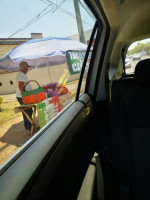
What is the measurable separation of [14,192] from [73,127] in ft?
2.37

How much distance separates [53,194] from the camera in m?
0.83

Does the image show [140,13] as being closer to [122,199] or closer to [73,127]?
[73,127]

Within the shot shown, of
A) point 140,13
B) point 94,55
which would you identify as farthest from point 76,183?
point 140,13

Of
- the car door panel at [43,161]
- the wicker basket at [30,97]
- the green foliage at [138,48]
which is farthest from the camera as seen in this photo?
the green foliage at [138,48]

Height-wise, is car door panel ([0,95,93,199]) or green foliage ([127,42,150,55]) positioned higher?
green foliage ([127,42,150,55])

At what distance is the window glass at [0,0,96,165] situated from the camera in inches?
40.7

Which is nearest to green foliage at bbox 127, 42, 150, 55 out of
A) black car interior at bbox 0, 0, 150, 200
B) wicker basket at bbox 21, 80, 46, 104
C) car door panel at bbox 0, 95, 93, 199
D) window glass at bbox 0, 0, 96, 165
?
window glass at bbox 0, 0, 96, 165

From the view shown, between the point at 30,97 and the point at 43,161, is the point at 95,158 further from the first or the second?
the point at 30,97

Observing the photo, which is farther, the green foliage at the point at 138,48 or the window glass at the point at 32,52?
the green foliage at the point at 138,48

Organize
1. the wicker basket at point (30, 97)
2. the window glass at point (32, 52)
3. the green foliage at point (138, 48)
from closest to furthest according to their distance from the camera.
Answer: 1. the window glass at point (32, 52)
2. the wicker basket at point (30, 97)
3. the green foliage at point (138, 48)

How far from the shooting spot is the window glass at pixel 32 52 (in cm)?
103

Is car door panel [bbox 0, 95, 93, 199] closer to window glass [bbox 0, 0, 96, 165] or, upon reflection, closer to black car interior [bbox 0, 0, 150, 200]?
black car interior [bbox 0, 0, 150, 200]

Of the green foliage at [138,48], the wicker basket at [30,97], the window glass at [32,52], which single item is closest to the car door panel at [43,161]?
the window glass at [32,52]

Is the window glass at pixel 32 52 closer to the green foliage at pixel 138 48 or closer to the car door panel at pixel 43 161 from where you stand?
the car door panel at pixel 43 161
